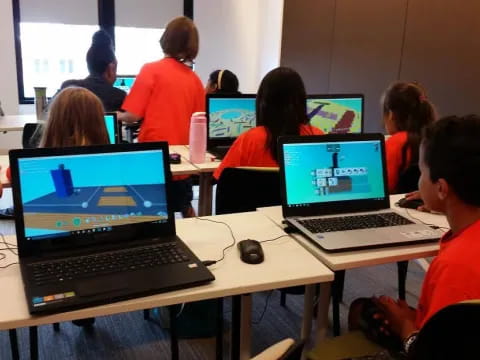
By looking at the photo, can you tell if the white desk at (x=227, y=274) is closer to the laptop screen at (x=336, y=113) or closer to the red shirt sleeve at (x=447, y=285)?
the red shirt sleeve at (x=447, y=285)

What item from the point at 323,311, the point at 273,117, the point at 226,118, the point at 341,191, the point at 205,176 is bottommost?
the point at 323,311

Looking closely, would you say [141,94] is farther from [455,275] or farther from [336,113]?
[455,275]

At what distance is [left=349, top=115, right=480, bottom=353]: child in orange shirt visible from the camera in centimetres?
118

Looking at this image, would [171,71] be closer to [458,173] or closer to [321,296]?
[321,296]

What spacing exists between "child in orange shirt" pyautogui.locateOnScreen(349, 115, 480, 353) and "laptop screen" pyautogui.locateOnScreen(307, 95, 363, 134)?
5.87ft

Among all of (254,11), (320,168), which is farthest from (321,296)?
(254,11)

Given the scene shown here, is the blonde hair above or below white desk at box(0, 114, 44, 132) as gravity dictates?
above

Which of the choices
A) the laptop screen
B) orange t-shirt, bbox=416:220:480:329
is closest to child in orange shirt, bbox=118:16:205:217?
the laptop screen

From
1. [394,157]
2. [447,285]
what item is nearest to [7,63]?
[394,157]

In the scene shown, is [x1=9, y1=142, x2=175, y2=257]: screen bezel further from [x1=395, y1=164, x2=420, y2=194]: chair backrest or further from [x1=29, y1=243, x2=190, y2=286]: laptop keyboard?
[x1=395, y1=164, x2=420, y2=194]: chair backrest

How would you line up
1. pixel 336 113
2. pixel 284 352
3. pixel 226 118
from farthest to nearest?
1. pixel 336 113
2. pixel 226 118
3. pixel 284 352

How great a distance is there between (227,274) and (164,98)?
189 cm

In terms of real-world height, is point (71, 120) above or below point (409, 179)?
above

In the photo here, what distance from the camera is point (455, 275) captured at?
1.18 metres
